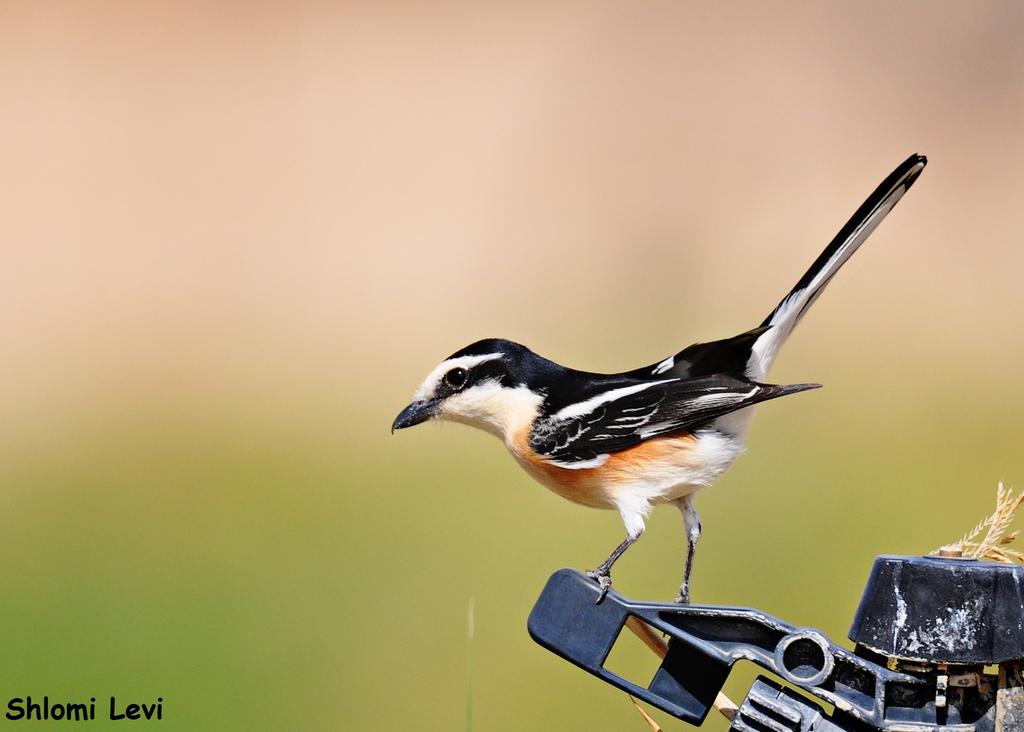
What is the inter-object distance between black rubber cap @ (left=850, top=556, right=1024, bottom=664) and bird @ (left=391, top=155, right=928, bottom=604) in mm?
644

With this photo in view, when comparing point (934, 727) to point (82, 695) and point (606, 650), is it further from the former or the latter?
point (82, 695)

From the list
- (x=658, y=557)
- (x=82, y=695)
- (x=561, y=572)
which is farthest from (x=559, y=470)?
(x=658, y=557)

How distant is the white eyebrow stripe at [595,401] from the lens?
161 centimetres

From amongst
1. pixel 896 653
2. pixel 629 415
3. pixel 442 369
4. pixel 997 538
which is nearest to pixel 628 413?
pixel 629 415

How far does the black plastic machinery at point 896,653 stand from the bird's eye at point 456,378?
30.2 inches

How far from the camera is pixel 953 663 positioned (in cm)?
81

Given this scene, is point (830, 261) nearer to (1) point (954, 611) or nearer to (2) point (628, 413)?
(2) point (628, 413)

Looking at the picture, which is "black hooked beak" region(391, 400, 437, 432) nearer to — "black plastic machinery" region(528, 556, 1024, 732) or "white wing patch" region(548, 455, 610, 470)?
"white wing patch" region(548, 455, 610, 470)

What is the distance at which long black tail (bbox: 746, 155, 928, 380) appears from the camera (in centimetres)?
131

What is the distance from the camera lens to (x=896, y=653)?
820mm

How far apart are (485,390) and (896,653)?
910 millimetres

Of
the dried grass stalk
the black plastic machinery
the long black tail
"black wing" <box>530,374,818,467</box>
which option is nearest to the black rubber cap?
the black plastic machinery

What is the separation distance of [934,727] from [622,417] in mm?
812

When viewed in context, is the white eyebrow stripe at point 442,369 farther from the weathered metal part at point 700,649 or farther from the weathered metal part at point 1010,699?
the weathered metal part at point 1010,699
